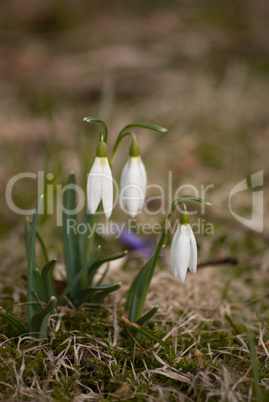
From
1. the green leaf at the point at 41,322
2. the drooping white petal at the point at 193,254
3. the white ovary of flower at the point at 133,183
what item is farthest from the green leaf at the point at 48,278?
the drooping white petal at the point at 193,254

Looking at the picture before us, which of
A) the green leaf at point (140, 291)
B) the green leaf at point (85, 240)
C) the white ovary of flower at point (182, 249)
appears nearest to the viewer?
the white ovary of flower at point (182, 249)

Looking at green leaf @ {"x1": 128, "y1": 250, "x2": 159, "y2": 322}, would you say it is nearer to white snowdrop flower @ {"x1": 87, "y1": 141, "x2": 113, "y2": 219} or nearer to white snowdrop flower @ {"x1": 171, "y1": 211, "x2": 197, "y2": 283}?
white snowdrop flower @ {"x1": 171, "y1": 211, "x2": 197, "y2": 283}

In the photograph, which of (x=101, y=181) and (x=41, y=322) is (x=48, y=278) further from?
(x=101, y=181)

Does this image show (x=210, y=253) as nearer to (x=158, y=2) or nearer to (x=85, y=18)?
(x=85, y=18)

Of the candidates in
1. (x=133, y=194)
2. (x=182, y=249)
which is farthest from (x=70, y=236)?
(x=182, y=249)

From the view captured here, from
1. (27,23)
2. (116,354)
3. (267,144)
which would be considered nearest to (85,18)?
(27,23)

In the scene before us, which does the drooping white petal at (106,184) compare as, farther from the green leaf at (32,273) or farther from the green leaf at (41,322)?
the green leaf at (41,322)
